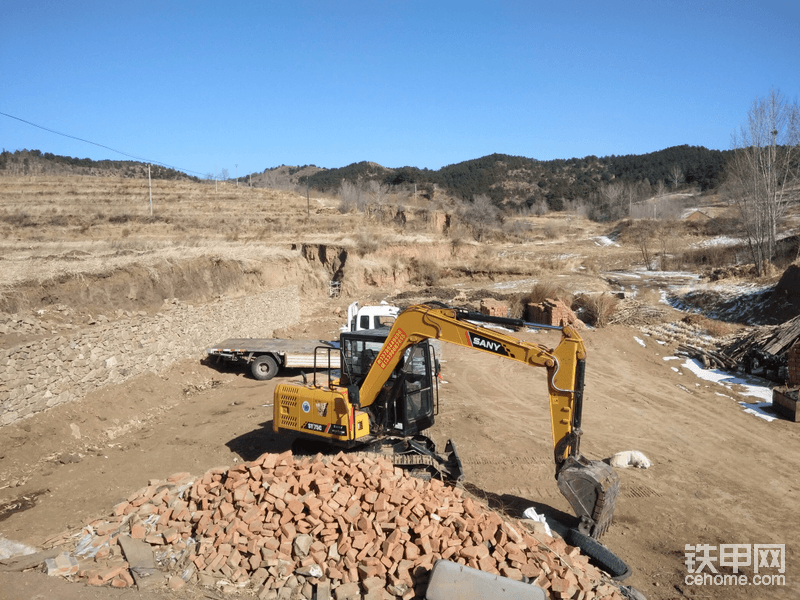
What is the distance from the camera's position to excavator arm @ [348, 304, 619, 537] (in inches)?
266

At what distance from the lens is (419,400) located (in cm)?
860

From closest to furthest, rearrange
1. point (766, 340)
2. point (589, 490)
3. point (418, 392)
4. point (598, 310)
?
point (589, 490) < point (418, 392) < point (766, 340) < point (598, 310)

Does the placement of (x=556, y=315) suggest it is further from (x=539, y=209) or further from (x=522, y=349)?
(x=539, y=209)

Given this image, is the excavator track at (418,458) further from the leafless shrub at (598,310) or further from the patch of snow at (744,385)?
the leafless shrub at (598,310)

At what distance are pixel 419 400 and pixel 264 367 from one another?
8.82 m

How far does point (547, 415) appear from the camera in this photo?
532 inches

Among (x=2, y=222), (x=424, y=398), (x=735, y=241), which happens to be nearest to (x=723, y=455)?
(x=424, y=398)

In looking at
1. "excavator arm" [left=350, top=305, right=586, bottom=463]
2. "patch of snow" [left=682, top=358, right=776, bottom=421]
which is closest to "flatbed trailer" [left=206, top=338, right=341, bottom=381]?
"excavator arm" [left=350, top=305, right=586, bottom=463]

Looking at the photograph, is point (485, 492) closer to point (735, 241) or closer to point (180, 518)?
point (180, 518)

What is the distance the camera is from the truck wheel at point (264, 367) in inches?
638

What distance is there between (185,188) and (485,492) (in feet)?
176

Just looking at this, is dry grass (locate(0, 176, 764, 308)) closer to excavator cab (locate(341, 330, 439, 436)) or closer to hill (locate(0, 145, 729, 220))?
excavator cab (locate(341, 330, 439, 436))

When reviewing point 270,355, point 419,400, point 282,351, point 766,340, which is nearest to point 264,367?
point 270,355

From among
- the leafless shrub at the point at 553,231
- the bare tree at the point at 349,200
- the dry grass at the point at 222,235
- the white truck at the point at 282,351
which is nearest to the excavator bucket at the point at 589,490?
the white truck at the point at 282,351
